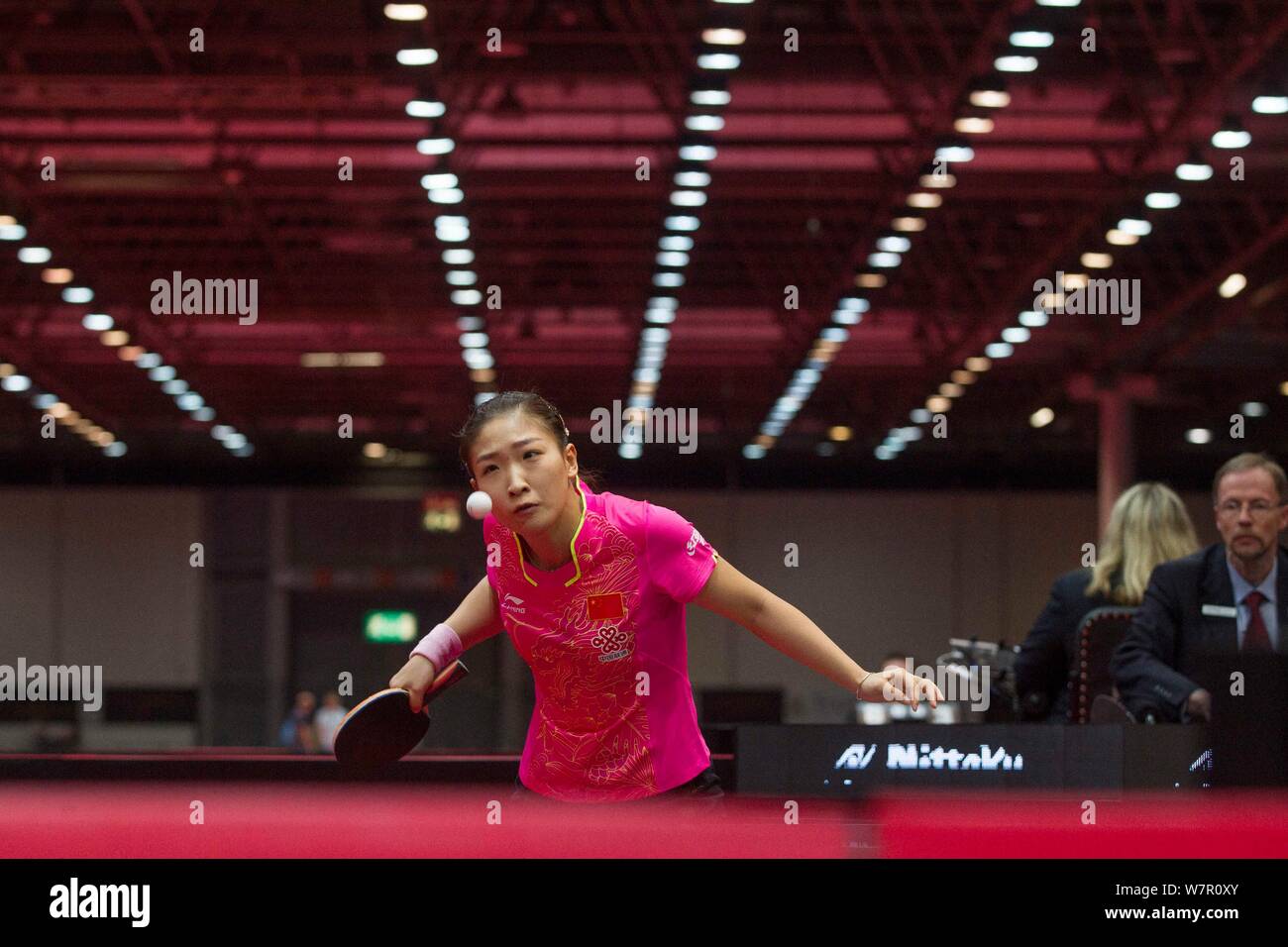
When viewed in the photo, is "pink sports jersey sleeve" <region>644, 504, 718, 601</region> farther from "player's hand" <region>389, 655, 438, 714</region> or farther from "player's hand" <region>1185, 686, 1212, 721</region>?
"player's hand" <region>1185, 686, 1212, 721</region>

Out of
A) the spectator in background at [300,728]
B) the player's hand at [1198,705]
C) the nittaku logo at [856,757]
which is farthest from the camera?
the spectator in background at [300,728]

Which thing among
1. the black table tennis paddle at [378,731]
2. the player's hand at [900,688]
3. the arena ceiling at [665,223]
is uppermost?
the arena ceiling at [665,223]

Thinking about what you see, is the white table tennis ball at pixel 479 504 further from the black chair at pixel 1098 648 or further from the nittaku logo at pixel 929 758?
the black chair at pixel 1098 648

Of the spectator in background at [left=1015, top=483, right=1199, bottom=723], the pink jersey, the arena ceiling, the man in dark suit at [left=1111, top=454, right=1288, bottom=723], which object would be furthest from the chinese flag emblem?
the arena ceiling

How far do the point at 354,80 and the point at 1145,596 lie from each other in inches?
350

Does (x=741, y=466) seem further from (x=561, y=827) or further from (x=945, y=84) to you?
(x=561, y=827)

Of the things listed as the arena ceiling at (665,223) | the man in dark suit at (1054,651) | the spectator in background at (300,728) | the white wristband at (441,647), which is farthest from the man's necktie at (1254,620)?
the spectator in background at (300,728)

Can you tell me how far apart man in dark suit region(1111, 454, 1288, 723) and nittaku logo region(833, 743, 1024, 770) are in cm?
51

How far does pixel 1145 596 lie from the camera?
214 inches

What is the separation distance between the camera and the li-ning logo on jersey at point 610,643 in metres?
3.12

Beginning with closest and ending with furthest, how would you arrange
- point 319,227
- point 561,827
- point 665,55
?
point 561,827 → point 665,55 → point 319,227

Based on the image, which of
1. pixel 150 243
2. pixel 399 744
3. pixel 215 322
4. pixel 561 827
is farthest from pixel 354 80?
pixel 561 827

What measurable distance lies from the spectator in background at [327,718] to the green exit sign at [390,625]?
2516mm

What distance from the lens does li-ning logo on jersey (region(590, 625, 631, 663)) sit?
312 centimetres
